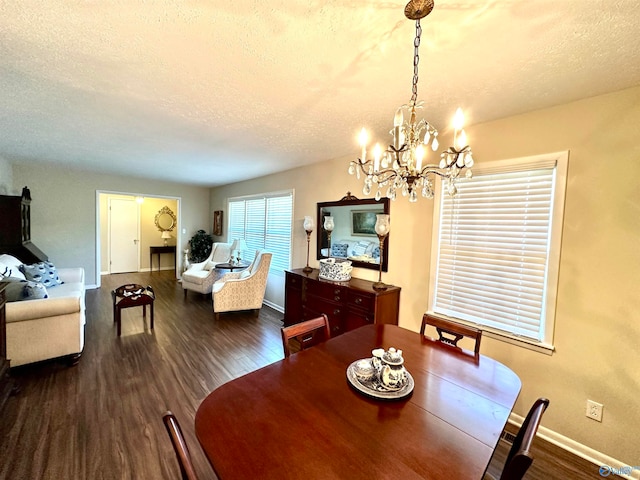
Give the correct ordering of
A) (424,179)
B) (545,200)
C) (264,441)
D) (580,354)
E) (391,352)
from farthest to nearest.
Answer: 1. (545,200)
2. (580,354)
3. (424,179)
4. (391,352)
5. (264,441)

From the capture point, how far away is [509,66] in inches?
59.0

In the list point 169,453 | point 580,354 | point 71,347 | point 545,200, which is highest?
point 545,200

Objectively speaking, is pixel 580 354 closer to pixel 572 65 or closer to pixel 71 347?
pixel 572 65

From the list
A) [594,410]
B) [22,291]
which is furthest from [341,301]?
[22,291]

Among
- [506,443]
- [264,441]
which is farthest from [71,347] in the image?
[506,443]

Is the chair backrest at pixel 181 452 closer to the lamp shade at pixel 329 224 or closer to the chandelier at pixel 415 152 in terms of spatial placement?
the chandelier at pixel 415 152

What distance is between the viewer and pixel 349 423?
99 centimetres

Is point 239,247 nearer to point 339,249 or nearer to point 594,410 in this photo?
point 339,249

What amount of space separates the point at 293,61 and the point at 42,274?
428cm

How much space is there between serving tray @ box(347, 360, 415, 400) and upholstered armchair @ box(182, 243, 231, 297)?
4.26 m

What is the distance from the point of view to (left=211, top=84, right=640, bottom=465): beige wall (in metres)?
1.66

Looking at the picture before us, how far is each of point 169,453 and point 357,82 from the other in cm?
266

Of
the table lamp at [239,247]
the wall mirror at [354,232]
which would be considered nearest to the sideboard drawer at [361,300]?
the wall mirror at [354,232]

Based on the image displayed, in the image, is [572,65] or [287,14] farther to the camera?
[572,65]
